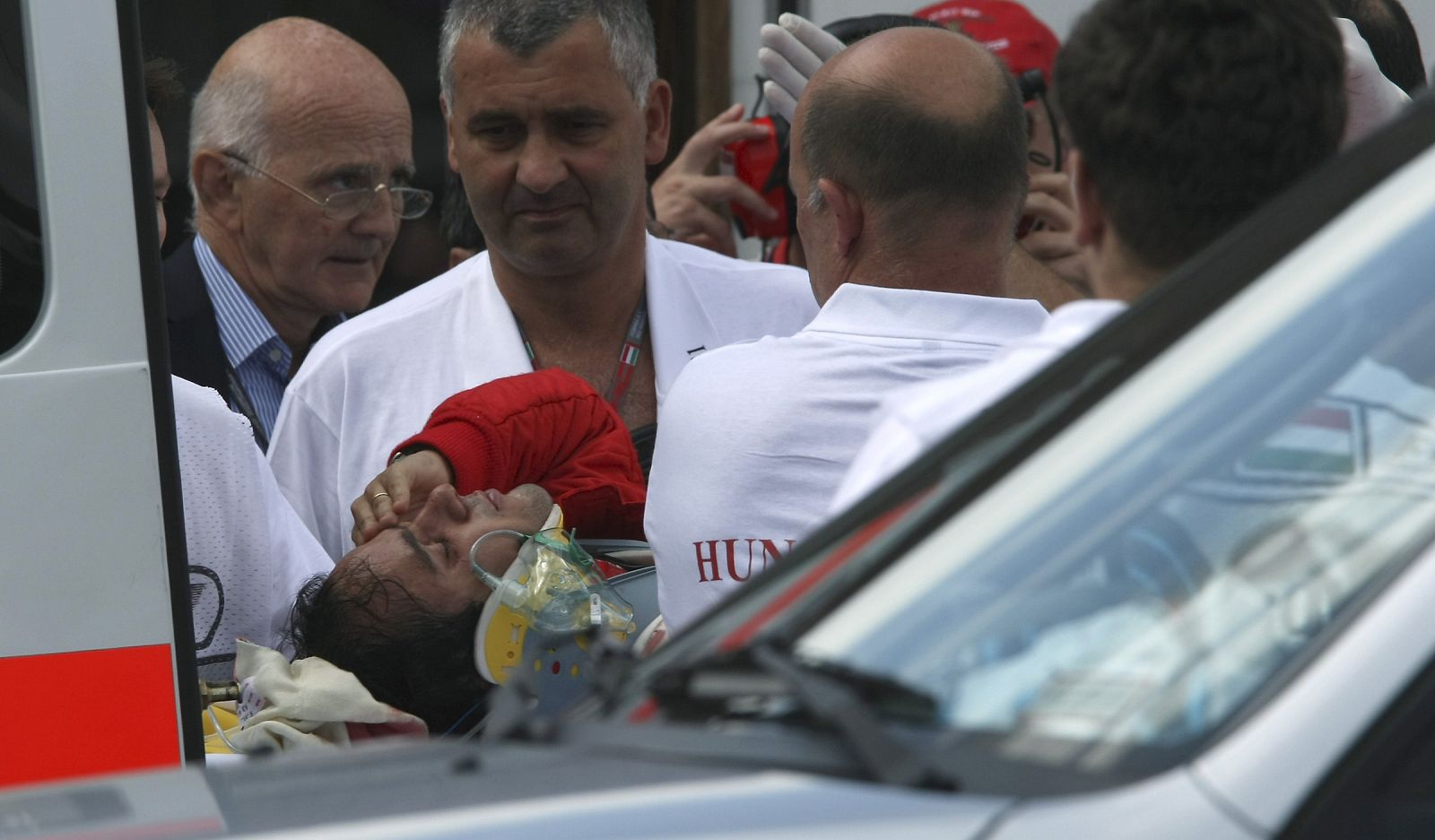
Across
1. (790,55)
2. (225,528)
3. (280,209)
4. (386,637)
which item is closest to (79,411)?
(225,528)

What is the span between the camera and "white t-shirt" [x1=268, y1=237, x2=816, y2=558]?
3605 millimetres

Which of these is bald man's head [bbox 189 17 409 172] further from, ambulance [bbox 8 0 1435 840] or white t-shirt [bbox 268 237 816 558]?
ambulance [bbox 8 0 1435 840]

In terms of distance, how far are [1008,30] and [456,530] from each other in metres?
2.31

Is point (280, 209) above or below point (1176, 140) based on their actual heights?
below

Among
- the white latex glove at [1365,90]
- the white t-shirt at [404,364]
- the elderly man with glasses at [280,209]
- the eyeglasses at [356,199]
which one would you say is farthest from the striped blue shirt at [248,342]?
the white latex glove at [1365,90]

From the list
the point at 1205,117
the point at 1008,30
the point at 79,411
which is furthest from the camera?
the point at 1008,30

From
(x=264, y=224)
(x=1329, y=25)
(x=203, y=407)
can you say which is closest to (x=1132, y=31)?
(x=1329, y=25)

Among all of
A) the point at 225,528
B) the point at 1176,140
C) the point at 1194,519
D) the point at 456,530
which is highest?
the point at 1176,140

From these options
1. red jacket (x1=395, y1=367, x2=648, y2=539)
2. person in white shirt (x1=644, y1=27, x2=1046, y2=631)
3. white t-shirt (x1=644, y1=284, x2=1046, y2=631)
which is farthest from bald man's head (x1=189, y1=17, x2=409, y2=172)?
white t-shirt (x1=644, y1=284, x2=1046, y2=631)

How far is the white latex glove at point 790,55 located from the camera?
3613 millimetres

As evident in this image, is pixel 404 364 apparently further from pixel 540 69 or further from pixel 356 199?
pixel 356 199

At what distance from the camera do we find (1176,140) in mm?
1595

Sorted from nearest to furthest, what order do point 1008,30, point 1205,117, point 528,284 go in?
point 1205,117 → point 528,284 → point 1008,30

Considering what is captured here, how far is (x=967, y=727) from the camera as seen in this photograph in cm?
122
